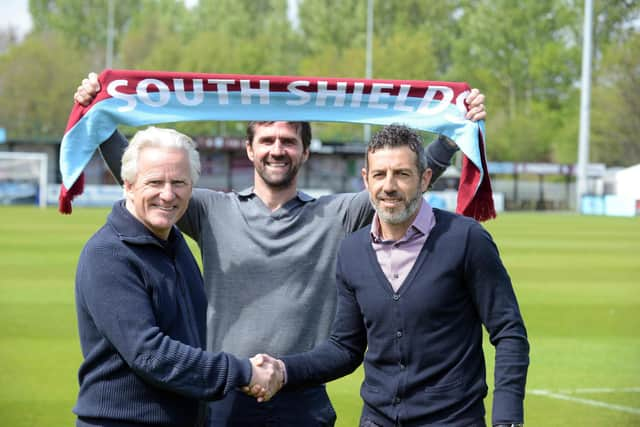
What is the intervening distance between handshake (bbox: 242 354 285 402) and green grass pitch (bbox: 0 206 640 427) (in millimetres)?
3411

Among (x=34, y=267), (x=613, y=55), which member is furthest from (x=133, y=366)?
(x=613, y=55)

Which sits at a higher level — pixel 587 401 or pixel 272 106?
pixel 272 106

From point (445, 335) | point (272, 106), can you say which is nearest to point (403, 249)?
point (445, 335)

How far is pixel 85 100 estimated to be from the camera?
520 cm

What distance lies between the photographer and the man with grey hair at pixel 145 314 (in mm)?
3814

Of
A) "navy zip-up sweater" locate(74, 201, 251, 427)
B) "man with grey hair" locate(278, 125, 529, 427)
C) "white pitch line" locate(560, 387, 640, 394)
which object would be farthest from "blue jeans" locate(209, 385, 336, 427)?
Result: "white pitch line" locate(560, 387, 640, 394)

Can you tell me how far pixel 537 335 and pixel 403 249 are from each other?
8169mm

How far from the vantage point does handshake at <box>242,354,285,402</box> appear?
4.15 meters

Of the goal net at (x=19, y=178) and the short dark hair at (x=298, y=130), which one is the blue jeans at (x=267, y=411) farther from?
the goal net at (x=19, y=178)

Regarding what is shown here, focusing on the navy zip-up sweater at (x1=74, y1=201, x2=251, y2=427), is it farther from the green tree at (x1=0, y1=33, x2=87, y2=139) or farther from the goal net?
the green tree at (x1=0, y1=33, x2=87, y2=139)

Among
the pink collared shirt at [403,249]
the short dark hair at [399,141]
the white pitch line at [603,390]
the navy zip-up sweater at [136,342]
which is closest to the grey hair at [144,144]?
the navy zip-up sweater at [136,342]

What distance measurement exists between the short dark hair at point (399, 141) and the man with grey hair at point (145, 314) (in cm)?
78

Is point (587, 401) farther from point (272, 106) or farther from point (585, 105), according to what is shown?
point (585, 105)

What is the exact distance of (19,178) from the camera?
168ft
